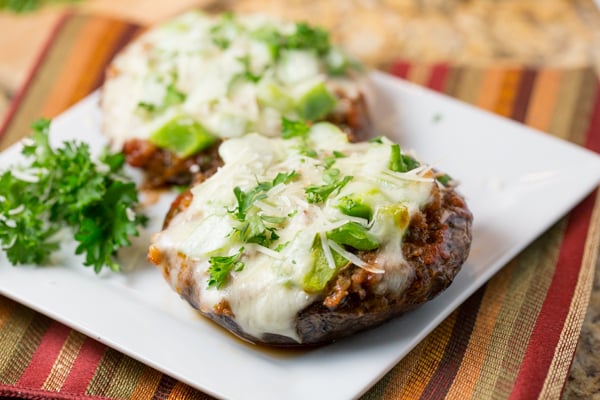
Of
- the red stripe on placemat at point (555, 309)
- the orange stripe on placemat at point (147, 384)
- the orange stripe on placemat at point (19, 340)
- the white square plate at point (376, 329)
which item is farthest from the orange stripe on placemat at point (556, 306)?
the orange stripe on placemat at point (19, 340)

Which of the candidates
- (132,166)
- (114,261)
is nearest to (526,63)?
(132,166)

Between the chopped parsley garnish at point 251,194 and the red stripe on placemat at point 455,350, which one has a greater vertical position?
the chopped parsley garnish at point 251,194

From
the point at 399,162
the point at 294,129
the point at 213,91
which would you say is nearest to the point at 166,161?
the point at 213,91

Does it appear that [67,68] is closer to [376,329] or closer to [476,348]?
[376,329]

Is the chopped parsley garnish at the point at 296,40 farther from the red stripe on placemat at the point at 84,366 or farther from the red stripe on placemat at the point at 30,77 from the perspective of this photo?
the red stripe on placemat at the point at 84,366

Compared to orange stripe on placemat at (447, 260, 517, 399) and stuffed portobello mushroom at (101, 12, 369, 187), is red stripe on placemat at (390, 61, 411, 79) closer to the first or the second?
stuffed portobello mushroom at (101, 12, 369, 187)
